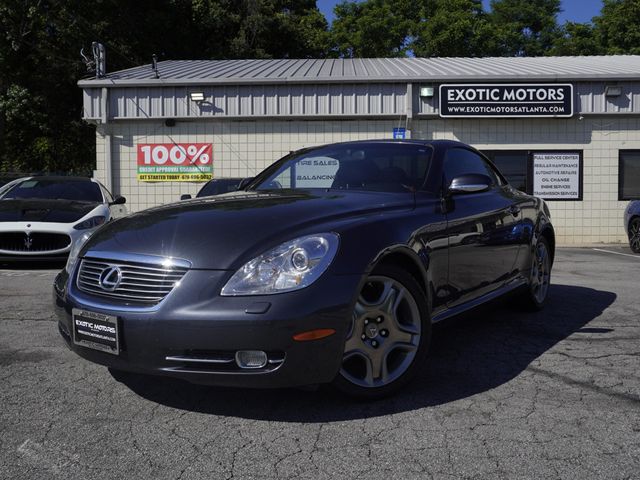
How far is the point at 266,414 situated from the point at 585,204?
528 inches

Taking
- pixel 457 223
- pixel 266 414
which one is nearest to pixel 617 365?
pixel 457 223

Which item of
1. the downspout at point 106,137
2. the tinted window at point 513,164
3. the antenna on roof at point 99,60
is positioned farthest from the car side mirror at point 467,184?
the antenna on roof at point 99,60

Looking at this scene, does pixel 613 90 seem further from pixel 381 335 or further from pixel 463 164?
pixel 381 335

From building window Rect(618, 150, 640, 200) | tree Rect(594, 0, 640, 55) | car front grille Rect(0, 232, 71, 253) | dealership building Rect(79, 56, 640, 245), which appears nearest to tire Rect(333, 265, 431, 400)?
car front grille Rect(0, 232, 71, 253)

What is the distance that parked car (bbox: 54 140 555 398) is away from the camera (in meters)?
2.82

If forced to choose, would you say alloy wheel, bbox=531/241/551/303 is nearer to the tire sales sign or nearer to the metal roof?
the metal roof

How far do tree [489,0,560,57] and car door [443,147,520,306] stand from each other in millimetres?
36303

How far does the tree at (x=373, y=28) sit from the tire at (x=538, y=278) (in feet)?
95.2

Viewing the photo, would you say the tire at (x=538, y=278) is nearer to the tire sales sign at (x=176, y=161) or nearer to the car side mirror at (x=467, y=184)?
the car side mirror at (x=467, y=184)

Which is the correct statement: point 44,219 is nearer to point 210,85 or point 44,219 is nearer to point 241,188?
point 241,188

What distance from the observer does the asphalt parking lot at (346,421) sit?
256cm

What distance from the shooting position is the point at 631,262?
33.6ft

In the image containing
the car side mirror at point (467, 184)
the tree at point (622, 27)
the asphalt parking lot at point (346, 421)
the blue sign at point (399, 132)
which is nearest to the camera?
the asphalt parking lot at point (346, 421)

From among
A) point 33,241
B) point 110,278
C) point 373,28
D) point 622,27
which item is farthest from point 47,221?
point 622,27
